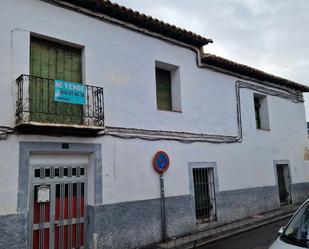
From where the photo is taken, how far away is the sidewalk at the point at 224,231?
702 centimetres

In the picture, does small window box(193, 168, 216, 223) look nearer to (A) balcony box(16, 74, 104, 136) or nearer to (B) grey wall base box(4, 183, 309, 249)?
(B) grey wall base box(4, 183, 309, 249)

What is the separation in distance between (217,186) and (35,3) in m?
6.59

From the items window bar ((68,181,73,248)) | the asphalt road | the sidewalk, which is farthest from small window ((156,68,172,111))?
the asphalt road

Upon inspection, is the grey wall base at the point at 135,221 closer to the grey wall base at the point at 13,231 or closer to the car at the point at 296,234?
the grey wall base at the point at 13,231

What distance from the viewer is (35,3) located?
595 centimetres

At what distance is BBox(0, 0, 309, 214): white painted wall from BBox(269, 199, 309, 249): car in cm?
369

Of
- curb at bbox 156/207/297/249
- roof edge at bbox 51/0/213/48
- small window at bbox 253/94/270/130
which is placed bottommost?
curb at bbox 156/207/297/249

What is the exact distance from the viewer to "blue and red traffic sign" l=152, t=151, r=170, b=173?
723cm

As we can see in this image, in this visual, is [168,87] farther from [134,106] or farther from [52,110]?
[52,110]

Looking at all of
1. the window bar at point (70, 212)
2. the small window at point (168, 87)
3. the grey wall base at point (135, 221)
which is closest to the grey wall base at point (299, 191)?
the grey wall base at point (135, 221)

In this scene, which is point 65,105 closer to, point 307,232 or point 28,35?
point 28,35

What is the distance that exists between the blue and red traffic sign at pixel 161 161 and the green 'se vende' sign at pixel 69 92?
229 centimetres

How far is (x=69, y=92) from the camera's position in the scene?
5.84m

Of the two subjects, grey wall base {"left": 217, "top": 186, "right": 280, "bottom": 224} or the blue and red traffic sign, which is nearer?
the blue and red traffic sign
